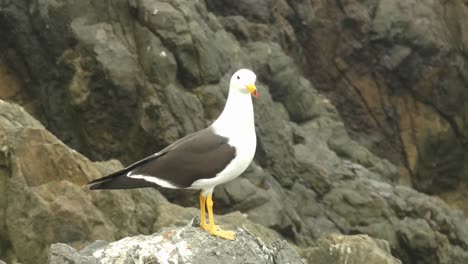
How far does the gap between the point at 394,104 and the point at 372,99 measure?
0.83m

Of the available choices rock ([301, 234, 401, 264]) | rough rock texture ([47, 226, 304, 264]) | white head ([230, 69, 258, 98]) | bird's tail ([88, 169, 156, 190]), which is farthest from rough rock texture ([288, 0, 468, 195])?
rough rock texture ([47, 226, 304, 264])

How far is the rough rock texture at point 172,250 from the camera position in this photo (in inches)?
338

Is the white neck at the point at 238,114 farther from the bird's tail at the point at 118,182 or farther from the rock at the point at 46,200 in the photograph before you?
the rock at the point at 46,200

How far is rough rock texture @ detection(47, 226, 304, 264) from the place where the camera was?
8.59 m

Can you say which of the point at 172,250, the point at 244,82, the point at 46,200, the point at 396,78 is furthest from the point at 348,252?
the point at 396,78

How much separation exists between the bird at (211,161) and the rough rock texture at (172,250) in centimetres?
17

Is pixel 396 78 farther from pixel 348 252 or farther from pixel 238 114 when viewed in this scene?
pixel 238 114

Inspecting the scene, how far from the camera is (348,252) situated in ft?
46.6

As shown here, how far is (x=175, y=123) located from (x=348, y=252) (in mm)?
7895

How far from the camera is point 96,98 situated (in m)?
21.4

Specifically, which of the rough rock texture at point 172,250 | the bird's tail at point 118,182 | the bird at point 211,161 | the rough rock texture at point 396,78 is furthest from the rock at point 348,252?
the rough rock texture at point 396,78

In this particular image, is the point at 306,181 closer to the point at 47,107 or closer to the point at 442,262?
the point at 442,262

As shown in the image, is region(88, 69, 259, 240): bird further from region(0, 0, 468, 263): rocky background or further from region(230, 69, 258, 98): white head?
region(0, 0, 468, 263): rocky background

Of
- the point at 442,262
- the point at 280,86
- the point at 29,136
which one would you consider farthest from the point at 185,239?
the point at 280,86
